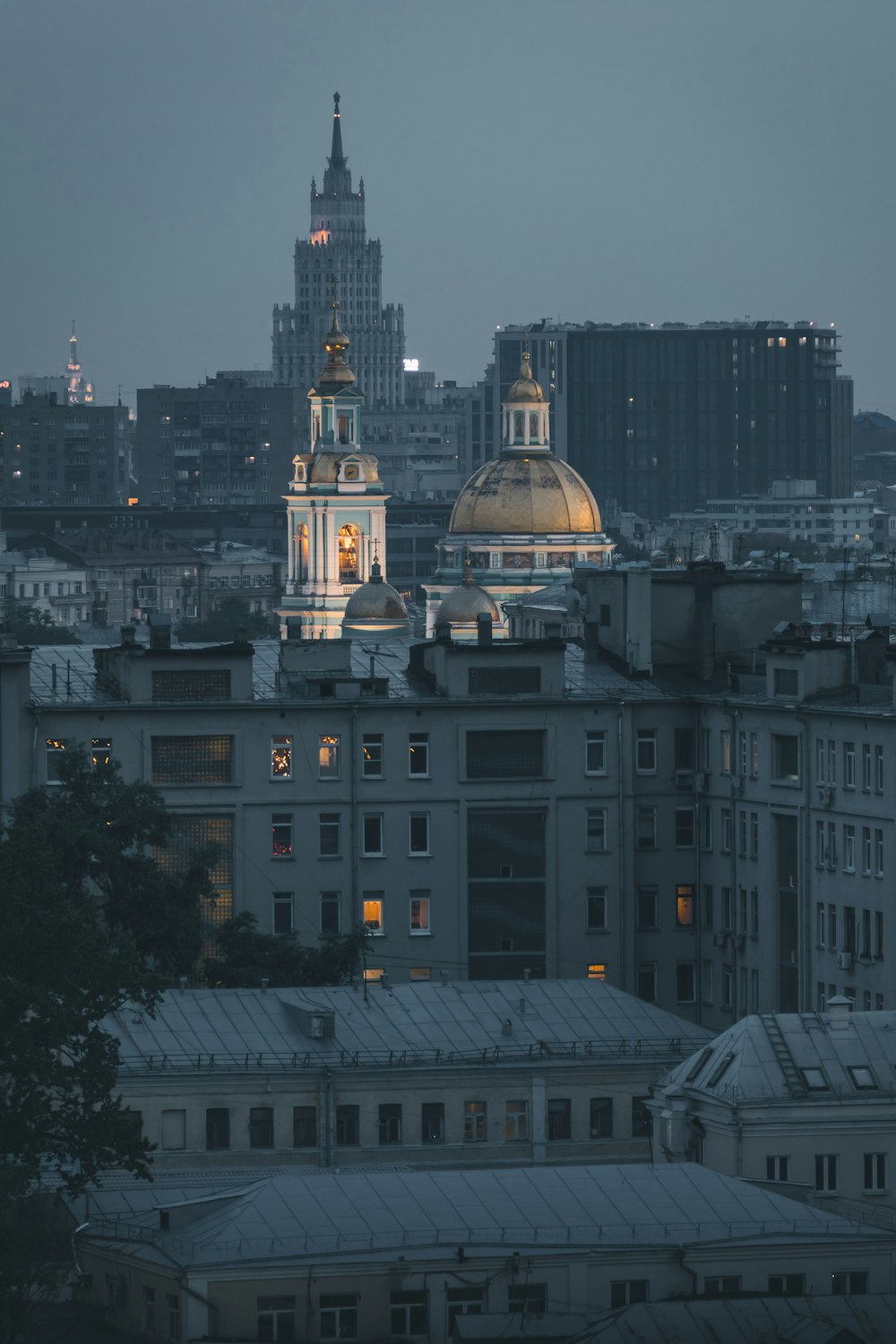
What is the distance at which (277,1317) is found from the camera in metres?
45.1

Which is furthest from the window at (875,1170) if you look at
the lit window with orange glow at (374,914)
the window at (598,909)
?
the lit window with orange glow at (374,914)

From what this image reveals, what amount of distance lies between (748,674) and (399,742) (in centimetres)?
587

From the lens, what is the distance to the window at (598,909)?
2630 inches

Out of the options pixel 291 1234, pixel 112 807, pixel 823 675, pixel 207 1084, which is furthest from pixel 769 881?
pixel 291 1234

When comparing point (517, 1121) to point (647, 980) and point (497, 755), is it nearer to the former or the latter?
point (647, 980)

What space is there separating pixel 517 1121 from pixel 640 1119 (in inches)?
62.3

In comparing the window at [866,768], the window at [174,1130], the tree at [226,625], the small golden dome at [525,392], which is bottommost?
the window at [174,1130]

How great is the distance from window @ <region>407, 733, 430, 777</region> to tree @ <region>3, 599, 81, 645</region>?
93.4 metres

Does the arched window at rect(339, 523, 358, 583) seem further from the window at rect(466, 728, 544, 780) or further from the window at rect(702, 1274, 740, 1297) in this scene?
the window at rect(702, 1274, 740, 1297)

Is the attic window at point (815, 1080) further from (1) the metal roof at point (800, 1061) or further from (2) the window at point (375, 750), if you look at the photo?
(2) the window at point (375, 750)

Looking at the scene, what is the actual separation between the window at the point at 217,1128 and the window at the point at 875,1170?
8.19 m

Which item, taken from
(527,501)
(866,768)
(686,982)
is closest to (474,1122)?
(866,768)

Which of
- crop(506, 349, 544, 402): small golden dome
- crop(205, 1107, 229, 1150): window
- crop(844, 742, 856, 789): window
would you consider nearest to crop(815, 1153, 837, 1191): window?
crop(205, 1107, 229, 1150): window

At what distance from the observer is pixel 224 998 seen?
56.0m
